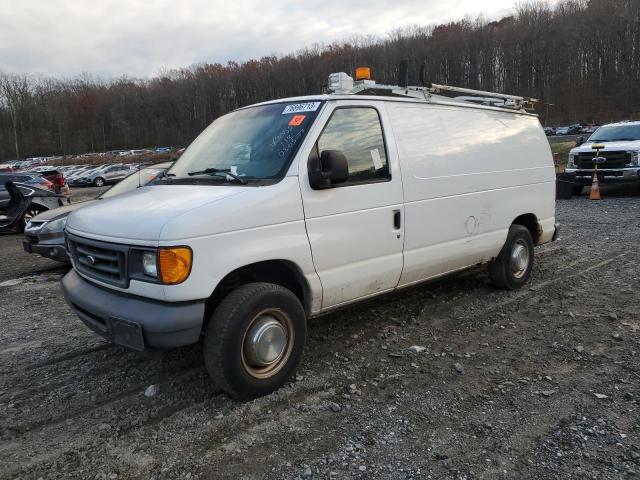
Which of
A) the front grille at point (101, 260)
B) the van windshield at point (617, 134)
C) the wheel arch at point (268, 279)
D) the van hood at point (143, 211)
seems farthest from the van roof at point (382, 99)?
the van windshield at point (617, 134)

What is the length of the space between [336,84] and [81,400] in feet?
10.9

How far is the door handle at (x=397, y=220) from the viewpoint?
424 cm

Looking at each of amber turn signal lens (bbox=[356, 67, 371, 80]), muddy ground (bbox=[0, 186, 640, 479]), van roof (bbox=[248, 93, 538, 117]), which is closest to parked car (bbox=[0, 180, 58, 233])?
muddy ground (bbox=[0, 186, 640, 479])

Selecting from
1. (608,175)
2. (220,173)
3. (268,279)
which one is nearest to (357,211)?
(268,279)

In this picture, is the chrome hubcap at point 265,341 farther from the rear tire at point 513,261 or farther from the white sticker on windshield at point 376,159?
the rear tire at point 513,261

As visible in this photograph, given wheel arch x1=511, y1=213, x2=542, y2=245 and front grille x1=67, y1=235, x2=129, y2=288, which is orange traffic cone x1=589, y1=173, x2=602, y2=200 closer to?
wheel arch x1=511, y1=213, x2=542, y2=245

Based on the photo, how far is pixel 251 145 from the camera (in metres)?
3.98

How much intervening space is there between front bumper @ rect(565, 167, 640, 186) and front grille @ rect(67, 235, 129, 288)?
1351 centimetres

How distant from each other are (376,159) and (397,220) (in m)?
0.55

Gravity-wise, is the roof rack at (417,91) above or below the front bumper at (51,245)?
above

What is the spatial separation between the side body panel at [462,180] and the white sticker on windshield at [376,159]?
0.82 feet

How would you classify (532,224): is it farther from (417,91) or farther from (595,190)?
(595,190)

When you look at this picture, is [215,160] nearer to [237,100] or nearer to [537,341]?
[537,341]

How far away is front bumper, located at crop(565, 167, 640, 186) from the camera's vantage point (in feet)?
42.4
